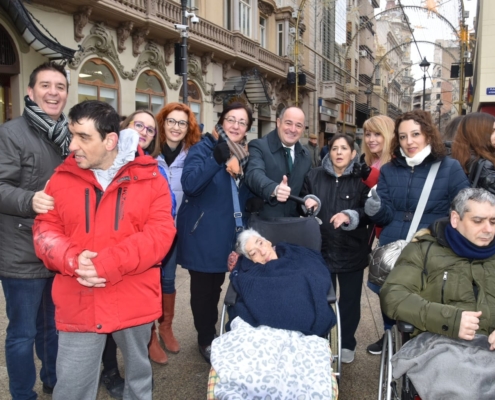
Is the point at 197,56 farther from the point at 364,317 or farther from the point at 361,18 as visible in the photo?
the point at 361,18

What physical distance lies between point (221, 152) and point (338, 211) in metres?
1.08

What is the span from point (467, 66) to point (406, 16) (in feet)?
8.80

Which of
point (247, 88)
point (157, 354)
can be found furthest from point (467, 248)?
point (247, 88)

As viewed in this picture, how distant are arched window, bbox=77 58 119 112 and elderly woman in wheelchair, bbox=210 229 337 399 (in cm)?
1037

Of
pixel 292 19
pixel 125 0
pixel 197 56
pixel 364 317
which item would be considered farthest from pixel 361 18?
pixel 364 317

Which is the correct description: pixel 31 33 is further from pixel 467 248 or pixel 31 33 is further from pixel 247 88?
pixel 247 88

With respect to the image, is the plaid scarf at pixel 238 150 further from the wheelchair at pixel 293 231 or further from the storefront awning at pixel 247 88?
the storefront awning at pixel 247 88

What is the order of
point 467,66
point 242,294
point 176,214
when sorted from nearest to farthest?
point 242,294 < point 176,214 < point 467,66

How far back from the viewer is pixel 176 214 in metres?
3.96

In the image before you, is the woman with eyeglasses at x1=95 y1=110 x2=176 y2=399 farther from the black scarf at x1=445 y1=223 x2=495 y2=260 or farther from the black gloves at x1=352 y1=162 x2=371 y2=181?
the black scarf at x1=445 y1=223 x2=495 y2=260

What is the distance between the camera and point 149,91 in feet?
49.3

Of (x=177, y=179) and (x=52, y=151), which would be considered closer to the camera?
(x=52, y=151)

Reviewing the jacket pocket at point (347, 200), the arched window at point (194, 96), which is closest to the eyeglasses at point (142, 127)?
the jacket pocket at point (347, 200)

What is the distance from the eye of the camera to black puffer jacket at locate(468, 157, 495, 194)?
3314 millimetres
